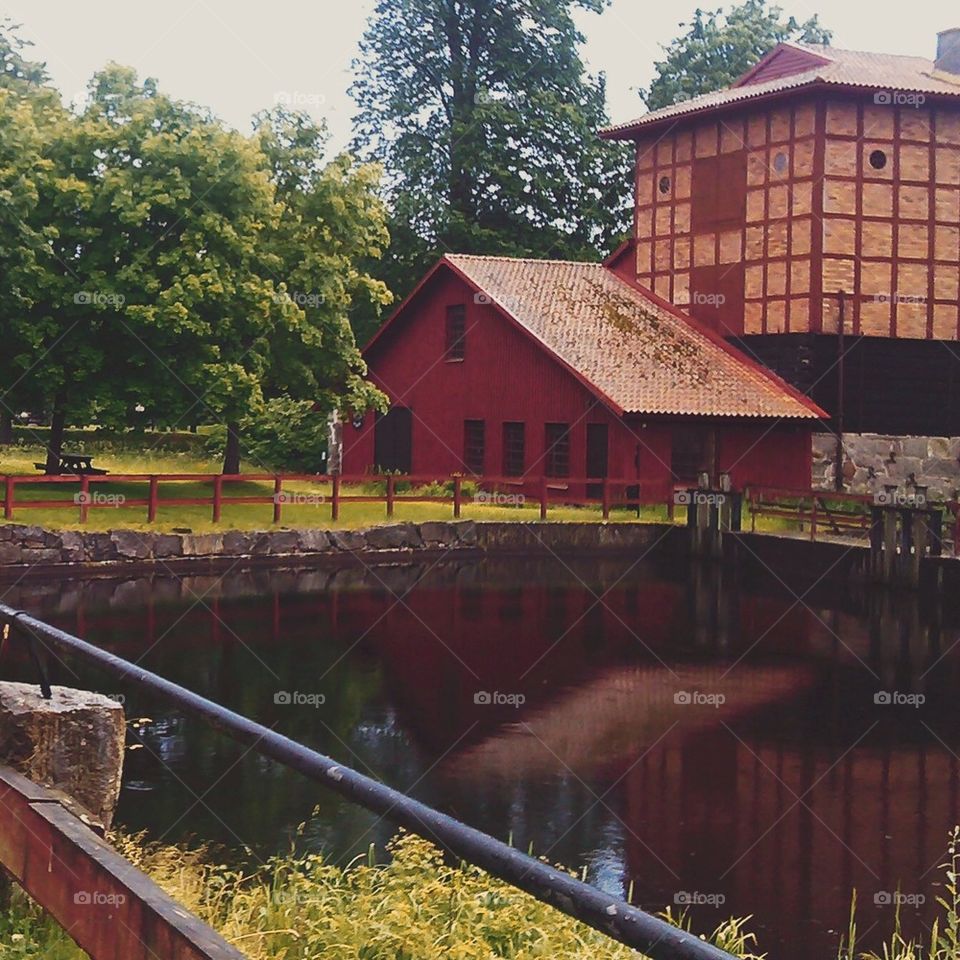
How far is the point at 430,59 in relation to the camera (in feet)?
157

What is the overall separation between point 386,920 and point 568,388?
2744 cm

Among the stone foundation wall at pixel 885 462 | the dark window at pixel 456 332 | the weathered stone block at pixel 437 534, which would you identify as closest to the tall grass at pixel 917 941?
the weathered stone block at pixel 437 534

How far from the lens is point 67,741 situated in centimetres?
549

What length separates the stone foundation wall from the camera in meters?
34.2

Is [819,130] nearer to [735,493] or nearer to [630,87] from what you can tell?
[735,493]

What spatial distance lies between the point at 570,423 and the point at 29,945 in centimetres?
2946

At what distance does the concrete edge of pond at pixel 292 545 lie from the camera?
24.6 metres

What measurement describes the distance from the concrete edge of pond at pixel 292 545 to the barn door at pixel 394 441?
9116 millimetres

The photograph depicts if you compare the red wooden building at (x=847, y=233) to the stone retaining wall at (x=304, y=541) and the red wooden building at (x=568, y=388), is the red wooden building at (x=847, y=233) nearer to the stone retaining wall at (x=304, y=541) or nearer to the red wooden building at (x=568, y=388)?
the red wooden building at (x=568, y=388)

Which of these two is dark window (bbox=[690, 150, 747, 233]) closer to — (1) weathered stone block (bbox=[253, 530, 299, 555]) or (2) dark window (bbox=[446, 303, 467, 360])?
(2) dark window (bbox=[446, 303, 467, 360])

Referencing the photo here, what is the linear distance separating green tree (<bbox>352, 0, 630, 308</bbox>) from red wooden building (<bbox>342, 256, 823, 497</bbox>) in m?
7.59

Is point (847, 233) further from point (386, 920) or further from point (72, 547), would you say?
point (386, 920)

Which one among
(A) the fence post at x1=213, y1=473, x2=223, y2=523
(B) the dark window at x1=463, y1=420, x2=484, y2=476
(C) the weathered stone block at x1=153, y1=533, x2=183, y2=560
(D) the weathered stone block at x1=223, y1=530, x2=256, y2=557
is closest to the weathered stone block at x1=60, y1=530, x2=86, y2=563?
(C) the weathered stone block at x1=153, y1=533, x2=183, y2=560

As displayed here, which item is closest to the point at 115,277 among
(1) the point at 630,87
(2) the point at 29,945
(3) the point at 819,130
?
(3) the point at 819,130
